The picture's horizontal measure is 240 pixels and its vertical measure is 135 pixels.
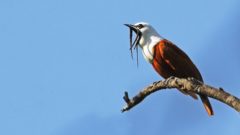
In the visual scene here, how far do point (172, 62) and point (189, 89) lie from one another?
3.18 meters

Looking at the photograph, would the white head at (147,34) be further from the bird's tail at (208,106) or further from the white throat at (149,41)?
the bird's tail at (208,106)

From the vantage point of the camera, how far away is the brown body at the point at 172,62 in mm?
12250

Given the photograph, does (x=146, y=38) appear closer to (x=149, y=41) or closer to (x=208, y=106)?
(x=149, y=41)

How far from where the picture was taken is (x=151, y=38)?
1292cm

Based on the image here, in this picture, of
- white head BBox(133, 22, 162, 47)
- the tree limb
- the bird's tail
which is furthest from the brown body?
the tree limb

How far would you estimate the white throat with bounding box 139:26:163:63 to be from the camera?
12.6 meters

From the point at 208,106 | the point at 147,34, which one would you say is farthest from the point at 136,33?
the point at 208,106

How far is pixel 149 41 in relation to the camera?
1284 centimetres

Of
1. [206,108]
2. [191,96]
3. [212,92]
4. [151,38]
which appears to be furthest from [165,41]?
[212,92]

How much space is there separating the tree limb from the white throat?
2.63m

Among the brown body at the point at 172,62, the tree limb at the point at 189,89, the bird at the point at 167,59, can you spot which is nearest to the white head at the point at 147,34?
the bird at the point at 167,59

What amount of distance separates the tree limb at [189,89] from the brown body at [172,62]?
232 cm

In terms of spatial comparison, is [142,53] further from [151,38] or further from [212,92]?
[212,92]

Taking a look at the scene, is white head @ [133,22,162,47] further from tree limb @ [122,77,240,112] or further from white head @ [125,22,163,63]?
tree limb @ [122,77,240,112]
